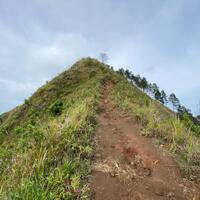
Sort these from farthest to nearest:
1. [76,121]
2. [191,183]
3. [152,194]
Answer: [76,121]
[191,183]
[152,194]

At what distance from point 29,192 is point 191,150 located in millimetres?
3468

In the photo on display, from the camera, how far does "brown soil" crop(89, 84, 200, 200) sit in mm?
4789

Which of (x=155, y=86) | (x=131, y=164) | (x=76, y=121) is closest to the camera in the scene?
(x=131, y=164)

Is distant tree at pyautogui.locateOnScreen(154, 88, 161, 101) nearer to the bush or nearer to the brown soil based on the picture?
the bush

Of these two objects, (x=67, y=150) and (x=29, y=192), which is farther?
(x=67, y=150)

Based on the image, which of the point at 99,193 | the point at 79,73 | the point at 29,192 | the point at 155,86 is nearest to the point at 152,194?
the point at 99,193

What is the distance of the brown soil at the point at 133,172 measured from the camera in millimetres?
4789

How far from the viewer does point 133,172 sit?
213 inches

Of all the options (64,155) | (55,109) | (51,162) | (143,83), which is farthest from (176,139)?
(143,83)

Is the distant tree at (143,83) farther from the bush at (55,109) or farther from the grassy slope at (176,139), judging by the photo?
the grassy slope at (176,139)

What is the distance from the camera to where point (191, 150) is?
6.13 meters

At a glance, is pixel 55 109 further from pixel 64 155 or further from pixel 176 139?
pixel 64 155

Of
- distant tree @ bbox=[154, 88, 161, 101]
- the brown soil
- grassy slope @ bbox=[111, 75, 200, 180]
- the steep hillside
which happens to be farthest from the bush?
distant tree @ bbox=[154, 88, 161, 101]

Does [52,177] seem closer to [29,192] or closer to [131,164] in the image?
[29,192]
